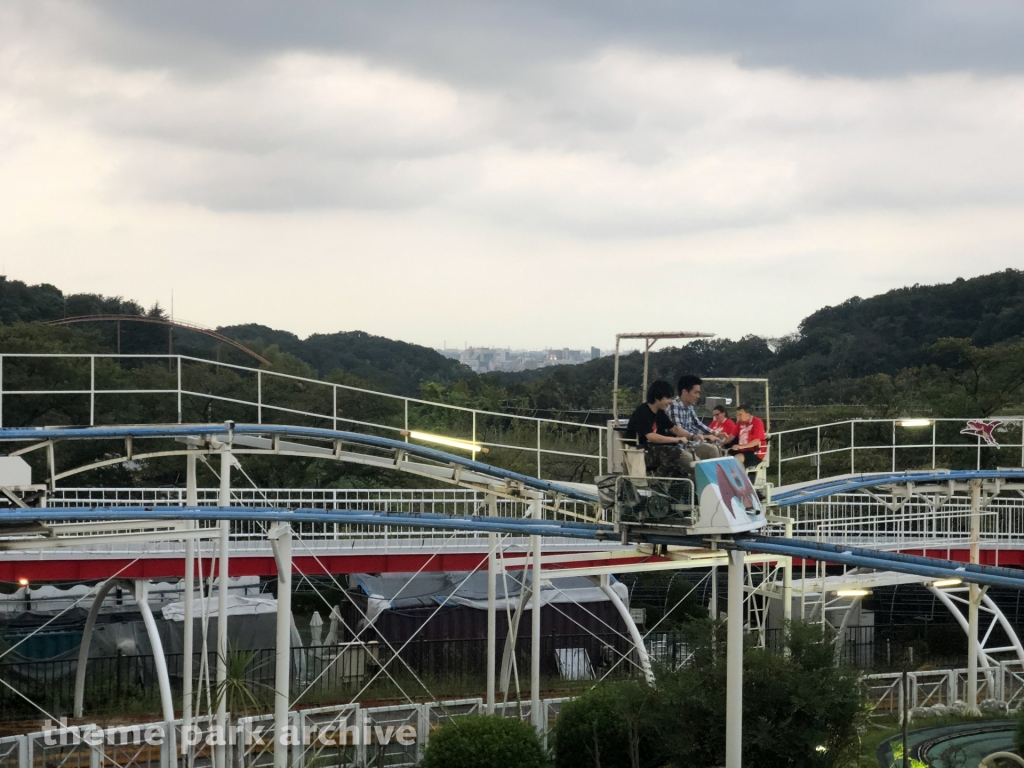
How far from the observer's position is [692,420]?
13.3 meters

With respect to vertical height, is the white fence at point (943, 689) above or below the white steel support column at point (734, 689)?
below

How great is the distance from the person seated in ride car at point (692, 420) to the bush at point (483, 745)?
4174 millimetres

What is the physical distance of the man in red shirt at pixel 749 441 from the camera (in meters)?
13.8

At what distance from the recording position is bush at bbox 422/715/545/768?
13.4 m

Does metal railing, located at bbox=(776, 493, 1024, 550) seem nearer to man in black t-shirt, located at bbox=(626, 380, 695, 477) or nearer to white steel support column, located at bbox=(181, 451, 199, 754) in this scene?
man in black t-shirt, located at bbox=(626, 380, 695, 477)

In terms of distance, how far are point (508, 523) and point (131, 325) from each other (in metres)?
51.5

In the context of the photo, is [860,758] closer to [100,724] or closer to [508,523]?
[508,523]

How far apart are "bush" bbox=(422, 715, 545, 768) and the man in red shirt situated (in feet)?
13.8

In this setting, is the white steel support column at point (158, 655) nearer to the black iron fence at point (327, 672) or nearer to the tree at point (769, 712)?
the black iron fence at point (327, 672)

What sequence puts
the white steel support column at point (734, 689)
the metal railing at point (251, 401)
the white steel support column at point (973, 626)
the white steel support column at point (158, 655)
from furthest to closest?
1. the metal railing at point (251, 401)
2. the white steel support column at point (973, 626)
3. the white steel support column at point (158, 655)
4. the white steel support column at point (734, 689)

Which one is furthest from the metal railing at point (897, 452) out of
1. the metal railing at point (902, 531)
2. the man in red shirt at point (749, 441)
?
the man in red shirt at point (749, 441)

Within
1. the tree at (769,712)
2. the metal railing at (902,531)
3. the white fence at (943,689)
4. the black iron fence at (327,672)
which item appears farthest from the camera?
the metal railing at (902,531)

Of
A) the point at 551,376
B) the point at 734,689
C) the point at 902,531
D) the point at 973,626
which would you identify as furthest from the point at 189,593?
the point at 551,376

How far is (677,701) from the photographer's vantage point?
44.1 feet
